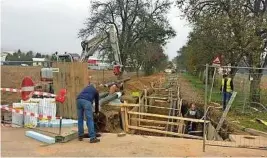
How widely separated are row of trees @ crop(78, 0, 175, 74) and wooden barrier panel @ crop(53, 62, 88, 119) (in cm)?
2782

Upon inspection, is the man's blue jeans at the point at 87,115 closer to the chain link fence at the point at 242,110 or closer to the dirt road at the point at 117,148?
the dirt road at the point at 117,148

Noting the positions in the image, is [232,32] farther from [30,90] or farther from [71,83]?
[30,90]

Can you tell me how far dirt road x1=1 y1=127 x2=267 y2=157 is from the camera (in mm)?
8307

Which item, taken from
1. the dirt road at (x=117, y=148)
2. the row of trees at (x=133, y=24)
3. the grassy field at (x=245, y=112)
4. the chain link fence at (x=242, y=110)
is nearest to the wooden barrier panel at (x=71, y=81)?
the dirt road at (x=117, y=148)

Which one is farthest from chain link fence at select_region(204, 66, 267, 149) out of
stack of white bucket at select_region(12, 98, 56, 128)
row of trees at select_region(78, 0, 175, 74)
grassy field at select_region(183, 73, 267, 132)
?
row of trees at select_region(78, 0, 175, 74)

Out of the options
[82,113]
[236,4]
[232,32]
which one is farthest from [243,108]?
[82,113]

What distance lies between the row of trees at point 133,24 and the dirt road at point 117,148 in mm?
30701

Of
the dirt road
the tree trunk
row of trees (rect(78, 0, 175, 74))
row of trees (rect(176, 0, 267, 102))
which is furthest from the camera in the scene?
row of trees (rect(78, 0, 175, 74))

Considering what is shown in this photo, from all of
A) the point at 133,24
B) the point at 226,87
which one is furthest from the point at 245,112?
the point at 133,24

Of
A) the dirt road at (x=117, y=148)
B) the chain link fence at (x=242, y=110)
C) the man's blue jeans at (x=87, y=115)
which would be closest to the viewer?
the dirt road at (x=117, y=148)

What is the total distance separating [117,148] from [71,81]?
12.8 ft

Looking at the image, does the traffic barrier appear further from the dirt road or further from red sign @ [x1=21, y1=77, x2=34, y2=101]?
red sign @ [x1=21, y1=77, x2=34, y2=101]

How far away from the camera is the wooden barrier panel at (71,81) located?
39.1ft

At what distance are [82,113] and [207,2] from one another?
49.9ft
